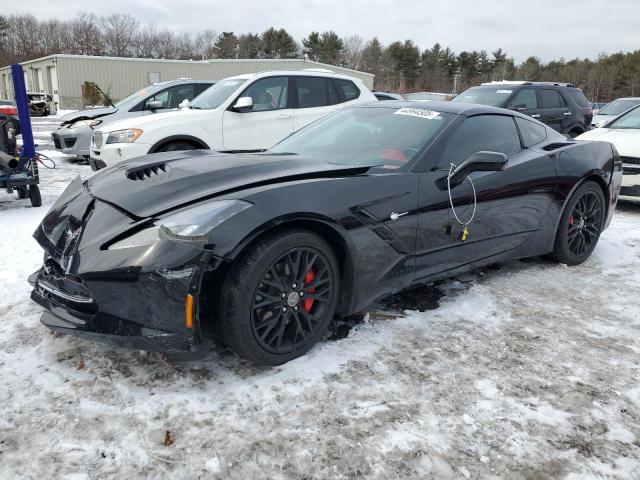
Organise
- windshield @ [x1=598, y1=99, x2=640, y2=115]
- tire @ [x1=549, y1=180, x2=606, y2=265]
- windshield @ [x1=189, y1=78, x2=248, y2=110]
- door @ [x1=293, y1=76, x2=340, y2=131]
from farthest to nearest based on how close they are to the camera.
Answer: windshield @ [x1=598, y1=99, x2=640, y2=115] → door @ [x1=293, y1=76, x2=340, y2=131] → windshield @ [x1=189, y1=78, x2=248, y2=110] → tire @ [x1=549, y1=180, x2=606, y2=265]

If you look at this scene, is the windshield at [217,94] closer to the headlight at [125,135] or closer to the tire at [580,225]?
the headlight at [125,135]

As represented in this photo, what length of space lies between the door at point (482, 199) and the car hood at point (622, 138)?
3.10 metres

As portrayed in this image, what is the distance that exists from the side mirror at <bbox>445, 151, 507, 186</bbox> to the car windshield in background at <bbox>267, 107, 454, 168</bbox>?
0.29 metres

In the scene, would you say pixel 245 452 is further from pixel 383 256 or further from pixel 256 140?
pixel 256 140

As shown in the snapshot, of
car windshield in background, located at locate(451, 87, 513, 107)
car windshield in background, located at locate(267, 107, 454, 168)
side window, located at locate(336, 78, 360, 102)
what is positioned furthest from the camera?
car windshield in background, located at locate(451, 87, 513, 107)

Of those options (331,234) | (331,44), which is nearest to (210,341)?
(331,234)

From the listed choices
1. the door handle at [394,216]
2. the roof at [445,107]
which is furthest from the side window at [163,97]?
the door handle at [394,216]

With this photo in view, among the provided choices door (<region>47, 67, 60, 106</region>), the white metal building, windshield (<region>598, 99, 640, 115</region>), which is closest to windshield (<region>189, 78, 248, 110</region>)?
windshield (<region>598, 99, 640, 115</region>)

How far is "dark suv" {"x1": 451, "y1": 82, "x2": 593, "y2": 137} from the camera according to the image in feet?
31.2

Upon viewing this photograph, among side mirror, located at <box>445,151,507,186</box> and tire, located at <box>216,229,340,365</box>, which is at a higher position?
side mirror, located at <box>445,151,507,186</box>

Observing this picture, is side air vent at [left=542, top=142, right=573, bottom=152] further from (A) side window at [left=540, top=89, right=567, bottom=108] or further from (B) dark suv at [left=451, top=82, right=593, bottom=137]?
(A) side window at [left=540, top=89, right=567, bottom=108]

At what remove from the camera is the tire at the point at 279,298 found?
2334 mm

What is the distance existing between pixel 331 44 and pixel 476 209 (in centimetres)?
7578

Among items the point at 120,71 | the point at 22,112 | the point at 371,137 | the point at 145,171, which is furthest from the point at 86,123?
the point at 120,71
